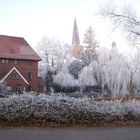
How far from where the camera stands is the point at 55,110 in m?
13.2

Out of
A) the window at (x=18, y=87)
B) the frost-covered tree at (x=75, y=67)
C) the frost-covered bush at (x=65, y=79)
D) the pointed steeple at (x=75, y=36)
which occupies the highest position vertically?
the pointed steeple at (x=75, y=36)

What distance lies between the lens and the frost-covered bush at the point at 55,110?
13.0 m

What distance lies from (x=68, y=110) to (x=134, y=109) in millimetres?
3184

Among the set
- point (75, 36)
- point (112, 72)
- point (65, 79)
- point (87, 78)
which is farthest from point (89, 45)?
point (75, 36)

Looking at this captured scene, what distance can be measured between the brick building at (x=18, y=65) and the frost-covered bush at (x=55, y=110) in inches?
1630

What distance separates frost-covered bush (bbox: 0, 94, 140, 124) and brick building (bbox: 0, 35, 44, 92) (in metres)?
41.4

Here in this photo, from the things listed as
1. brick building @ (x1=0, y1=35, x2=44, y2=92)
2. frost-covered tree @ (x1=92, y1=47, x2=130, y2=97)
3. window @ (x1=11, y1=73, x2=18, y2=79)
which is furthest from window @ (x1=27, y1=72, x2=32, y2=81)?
frost-covered tree @ (x1=92, y1=47, x2=130, y2=97)

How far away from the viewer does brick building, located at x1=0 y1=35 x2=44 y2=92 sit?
182ft

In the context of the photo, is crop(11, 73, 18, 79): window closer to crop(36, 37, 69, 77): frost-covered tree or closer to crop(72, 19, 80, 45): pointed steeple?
crop(36, 37, 69, 77): frost-covered tree

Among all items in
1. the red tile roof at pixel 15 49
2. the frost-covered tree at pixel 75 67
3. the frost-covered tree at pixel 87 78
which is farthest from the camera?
the frost-covered tree at pixel 75 67

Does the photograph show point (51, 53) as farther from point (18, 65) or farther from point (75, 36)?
point (75, 36)

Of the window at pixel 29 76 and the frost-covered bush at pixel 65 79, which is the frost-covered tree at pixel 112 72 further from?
the window at pixel 29 76

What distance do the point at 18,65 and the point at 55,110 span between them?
4663 centimetres

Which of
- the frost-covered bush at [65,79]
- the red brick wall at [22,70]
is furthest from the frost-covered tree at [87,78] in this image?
the red brick wall at [22,70]
